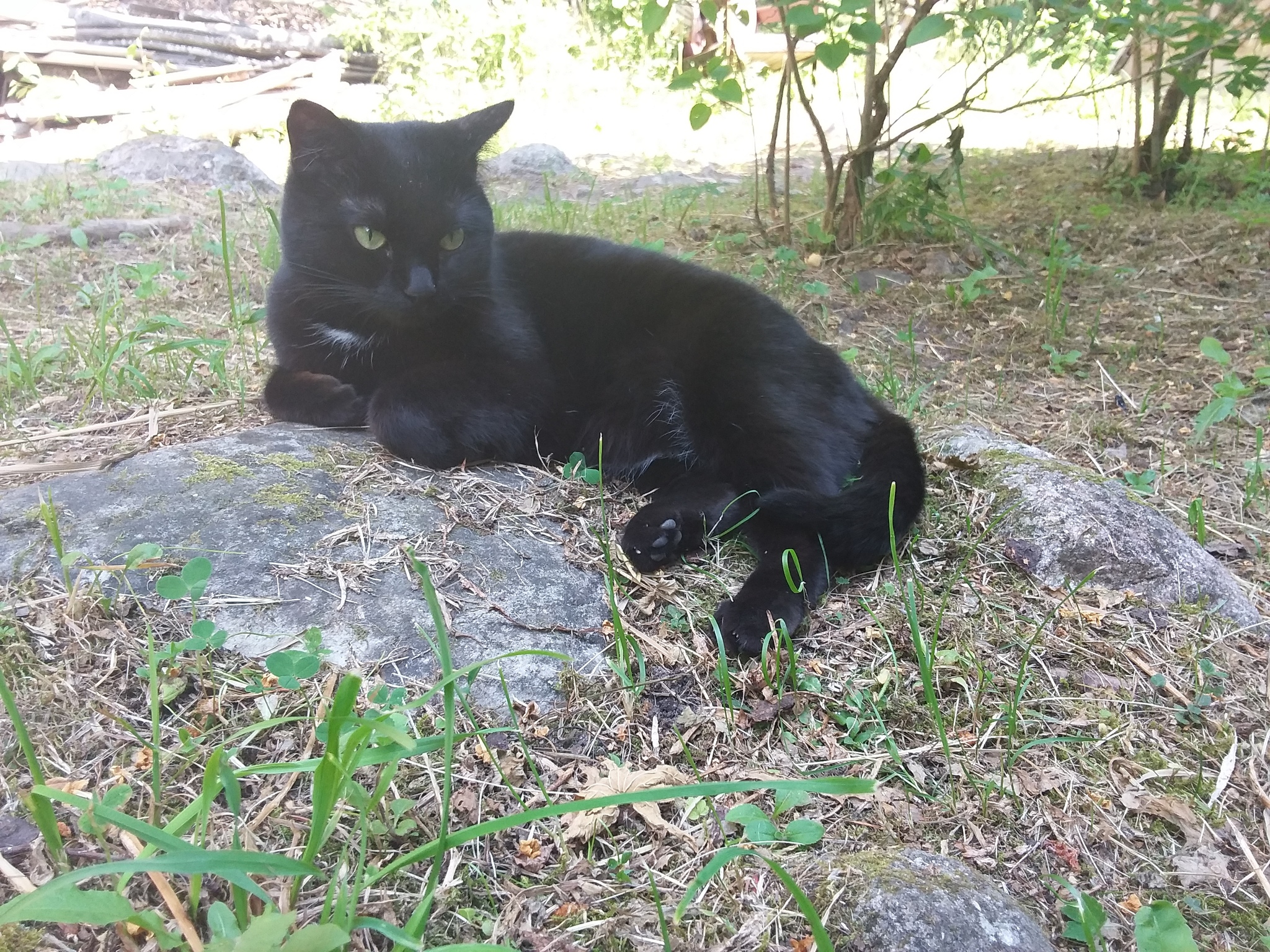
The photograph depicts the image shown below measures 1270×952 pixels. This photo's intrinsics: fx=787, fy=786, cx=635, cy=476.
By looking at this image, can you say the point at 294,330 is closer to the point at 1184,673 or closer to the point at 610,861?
the point at 610,861

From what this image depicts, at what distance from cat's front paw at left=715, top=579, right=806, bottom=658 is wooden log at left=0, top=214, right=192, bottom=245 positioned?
14.6 ft

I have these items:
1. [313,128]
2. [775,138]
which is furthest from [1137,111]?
[313,128]

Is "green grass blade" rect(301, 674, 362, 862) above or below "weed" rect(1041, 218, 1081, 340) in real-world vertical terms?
below

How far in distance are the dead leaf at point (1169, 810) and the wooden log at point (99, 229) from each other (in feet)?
17.4

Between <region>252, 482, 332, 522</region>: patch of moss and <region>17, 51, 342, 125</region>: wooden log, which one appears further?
<region>17, 51, 342, 125</region>: wooden log

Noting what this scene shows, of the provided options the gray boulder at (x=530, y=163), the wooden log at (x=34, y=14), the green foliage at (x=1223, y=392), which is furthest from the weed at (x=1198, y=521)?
the wooden log at (x=34, y=14)

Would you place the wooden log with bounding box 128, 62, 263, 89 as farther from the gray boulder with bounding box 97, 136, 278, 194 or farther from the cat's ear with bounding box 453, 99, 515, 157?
the cat's ear with bounding box 453, 99, 515, 157

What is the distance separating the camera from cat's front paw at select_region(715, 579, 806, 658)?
5.85ft

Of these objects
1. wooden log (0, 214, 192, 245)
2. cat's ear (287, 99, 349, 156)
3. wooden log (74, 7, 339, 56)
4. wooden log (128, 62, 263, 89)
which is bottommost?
wooden log (0, 214, 192, 245)

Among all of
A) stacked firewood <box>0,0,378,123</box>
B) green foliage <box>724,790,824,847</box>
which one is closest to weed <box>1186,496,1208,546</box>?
green foliage <box>724,790,824,847</box>

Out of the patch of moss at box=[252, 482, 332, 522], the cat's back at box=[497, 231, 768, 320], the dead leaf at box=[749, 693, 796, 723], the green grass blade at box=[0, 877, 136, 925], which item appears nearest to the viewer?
the green grass blade at box=[0, 877, 136, 925]

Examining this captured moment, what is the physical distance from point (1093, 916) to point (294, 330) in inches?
98.3

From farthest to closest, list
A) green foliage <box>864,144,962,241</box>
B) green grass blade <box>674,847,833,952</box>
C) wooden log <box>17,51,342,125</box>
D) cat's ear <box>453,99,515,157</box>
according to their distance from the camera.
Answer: wooden log <box>17,51,342,125</box>
green foliage <box>864,144,962,241</box>
cat's ear <box>453,99,515,157</box>
green grass blade <box>674,847,833,952</box>

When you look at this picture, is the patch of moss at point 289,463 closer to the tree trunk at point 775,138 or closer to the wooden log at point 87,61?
the tree trunk at point 775,138
